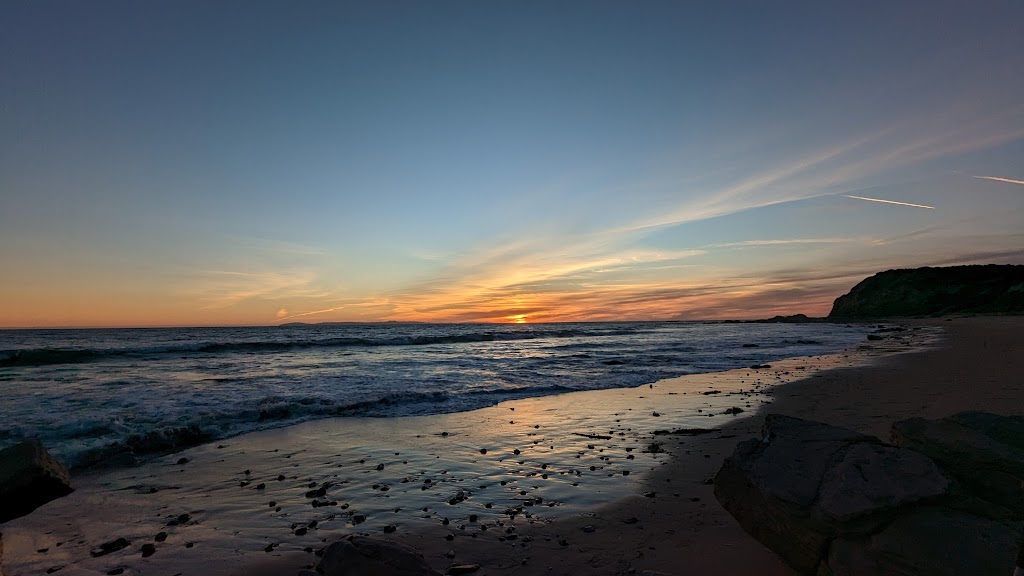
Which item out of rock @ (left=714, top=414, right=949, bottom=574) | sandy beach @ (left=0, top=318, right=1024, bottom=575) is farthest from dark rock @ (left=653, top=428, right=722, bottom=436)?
rock @ (left=714, top=414, right=949, bottom=574)

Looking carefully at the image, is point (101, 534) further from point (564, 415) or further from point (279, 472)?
point (564, 415)

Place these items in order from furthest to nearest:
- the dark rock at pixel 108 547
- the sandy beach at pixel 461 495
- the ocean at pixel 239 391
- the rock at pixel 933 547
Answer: the ocean at pixel 239 391, the dark rock at pixel 108 547, the sandy beach at pixel 461 495, the rock at pixel 933 547

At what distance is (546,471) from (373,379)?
54.5 ft

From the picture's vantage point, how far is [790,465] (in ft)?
16.1

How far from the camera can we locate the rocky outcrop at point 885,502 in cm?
379

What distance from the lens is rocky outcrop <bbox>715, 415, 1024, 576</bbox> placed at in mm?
3788

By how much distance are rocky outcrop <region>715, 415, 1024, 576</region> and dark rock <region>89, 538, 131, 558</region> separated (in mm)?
7424

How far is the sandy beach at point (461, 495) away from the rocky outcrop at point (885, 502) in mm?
574

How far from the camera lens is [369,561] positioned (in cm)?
437

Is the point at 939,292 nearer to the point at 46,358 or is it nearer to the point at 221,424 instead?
the point at 221,424

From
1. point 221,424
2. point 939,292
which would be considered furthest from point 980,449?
point 939,292

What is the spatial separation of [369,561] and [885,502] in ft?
14.8

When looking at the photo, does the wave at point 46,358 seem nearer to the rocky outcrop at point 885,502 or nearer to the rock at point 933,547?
the rocky outcrop at point 885,502

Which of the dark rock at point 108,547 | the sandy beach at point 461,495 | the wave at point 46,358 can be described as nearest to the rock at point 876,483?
the sandy beach at point 461,495
